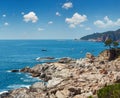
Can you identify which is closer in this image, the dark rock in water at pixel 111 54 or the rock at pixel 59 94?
the rock at pixel 59 94

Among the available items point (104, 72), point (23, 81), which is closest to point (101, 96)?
point (104, 72)

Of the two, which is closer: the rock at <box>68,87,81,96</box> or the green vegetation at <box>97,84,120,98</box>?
the green vegetation at <box>97,84,120,98</box>

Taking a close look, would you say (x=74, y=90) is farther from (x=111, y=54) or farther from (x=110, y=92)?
(x=111, y=54)

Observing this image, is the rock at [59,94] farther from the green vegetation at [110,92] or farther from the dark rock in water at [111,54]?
the dark rock in water at [111,54]

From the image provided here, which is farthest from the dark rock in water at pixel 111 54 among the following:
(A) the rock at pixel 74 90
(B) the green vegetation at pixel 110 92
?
(B) the green vegetation at pixel 110 92

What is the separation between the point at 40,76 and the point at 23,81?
340 inches

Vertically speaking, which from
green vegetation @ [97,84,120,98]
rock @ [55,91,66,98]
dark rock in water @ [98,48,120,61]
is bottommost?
rock @ [55,91,66,98]

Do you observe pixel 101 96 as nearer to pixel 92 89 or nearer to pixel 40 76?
pixel 92 89

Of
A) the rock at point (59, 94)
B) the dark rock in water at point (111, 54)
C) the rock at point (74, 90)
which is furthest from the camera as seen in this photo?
the dark rock in water at point (111, 54)

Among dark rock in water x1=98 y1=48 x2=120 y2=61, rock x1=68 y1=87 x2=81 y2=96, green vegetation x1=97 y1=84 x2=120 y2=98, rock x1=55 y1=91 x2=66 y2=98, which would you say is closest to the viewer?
green vegetation x1=97 y1=84 x2=120 y2=98

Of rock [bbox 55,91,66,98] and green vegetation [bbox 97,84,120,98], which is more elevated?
green vegetation [bbox 97,84,120,98]

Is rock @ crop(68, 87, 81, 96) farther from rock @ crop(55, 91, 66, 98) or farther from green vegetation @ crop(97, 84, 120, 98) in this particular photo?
green vegetation @ crop(97, 84, 120, 98)

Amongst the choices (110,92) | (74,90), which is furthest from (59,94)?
(110,92)

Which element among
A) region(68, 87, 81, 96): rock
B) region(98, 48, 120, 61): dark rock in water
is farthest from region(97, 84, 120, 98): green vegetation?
region(98, 48, 120, 61): dark rock in water
